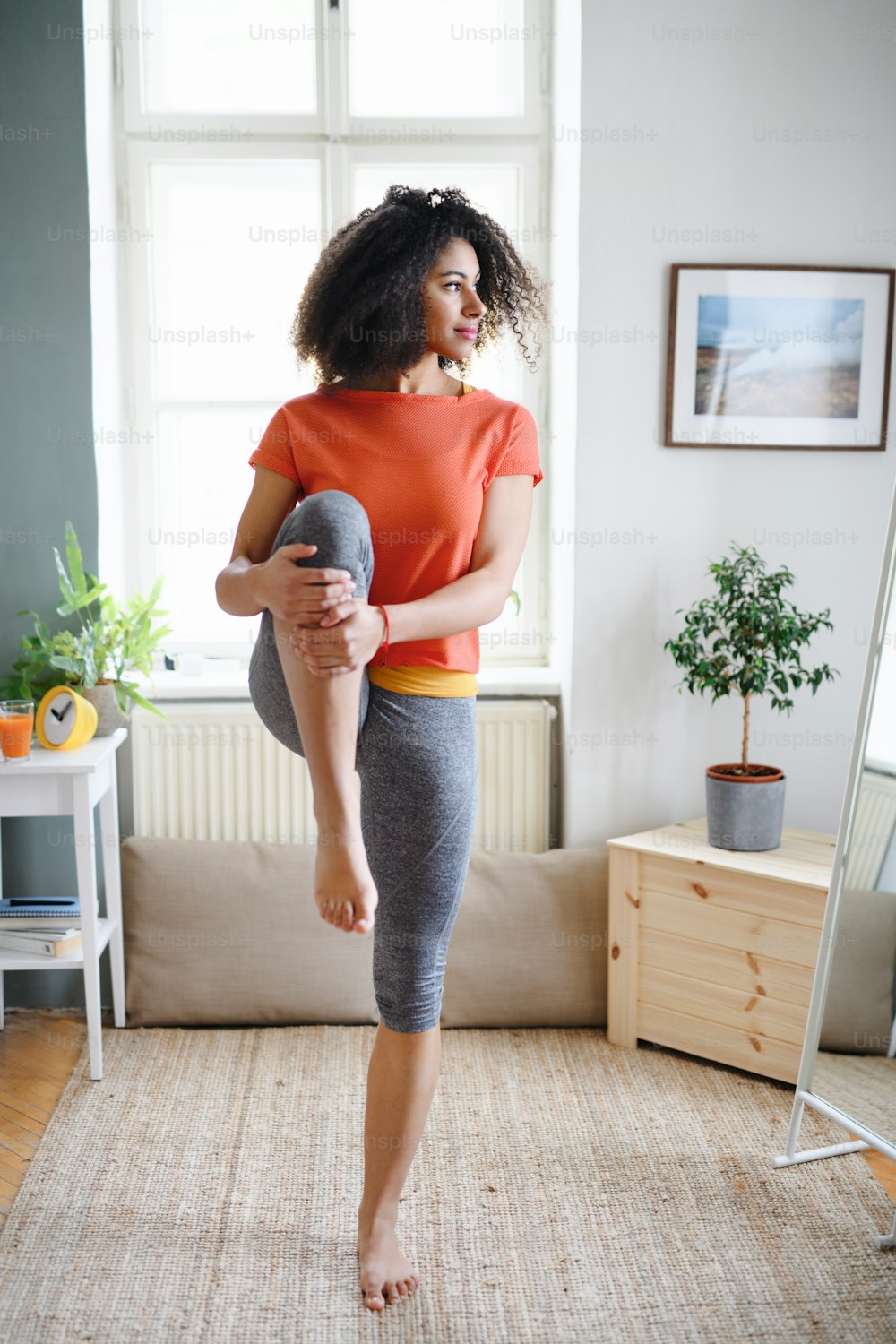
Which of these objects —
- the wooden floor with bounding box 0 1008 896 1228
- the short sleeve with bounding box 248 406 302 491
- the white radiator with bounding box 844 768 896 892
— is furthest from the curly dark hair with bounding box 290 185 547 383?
the wooden floor with bounding box 0 1008 896 1228

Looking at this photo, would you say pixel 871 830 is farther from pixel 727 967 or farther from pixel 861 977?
pixel 727 967

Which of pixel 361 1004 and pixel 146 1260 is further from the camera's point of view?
pixel 361 1004

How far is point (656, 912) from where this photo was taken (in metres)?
2.60

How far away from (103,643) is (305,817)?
2.21 feet

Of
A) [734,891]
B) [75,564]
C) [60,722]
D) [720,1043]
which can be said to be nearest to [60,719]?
[60,722]

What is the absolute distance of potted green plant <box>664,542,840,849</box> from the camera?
8.30 ft

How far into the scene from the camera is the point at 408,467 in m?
1.62

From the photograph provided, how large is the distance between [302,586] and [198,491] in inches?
71.6

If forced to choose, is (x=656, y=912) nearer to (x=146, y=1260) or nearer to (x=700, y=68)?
(x=146, y=1260)

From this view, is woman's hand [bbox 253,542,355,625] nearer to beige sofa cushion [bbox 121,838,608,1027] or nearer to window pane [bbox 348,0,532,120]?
beige sofa cushion [bbox 121,838,608,1027]

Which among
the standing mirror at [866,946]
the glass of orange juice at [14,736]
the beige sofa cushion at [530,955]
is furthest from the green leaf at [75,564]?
the standing mirror at [866,946]

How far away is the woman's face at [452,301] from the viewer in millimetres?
1647

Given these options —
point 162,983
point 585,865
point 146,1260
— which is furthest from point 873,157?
point 146,1260

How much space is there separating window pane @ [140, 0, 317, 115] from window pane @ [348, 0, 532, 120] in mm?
134
